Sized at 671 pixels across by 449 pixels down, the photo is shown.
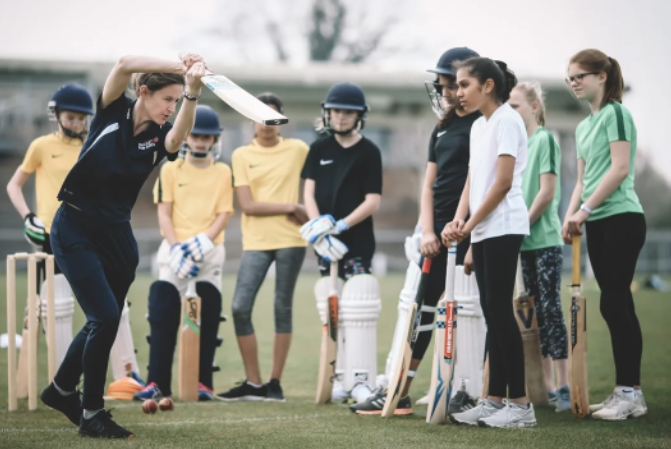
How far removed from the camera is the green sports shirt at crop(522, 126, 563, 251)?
4.63 metres

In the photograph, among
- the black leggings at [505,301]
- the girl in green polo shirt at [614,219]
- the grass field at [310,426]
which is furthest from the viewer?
the girl in green polo shirt at [614,219]

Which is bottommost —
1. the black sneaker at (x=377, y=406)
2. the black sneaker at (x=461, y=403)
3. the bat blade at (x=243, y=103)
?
the black sneaker at (x=377, y=406)

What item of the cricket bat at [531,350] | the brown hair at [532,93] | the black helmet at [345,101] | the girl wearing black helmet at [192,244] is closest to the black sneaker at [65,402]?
the girl wearing black helmet at [192,244]

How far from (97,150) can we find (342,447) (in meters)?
1.52

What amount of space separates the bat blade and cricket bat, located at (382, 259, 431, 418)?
1.29 metres

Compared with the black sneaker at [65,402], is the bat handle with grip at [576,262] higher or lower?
higher

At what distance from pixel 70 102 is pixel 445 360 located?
2.59 m

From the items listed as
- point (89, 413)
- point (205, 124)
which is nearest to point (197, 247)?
point (205, 124)

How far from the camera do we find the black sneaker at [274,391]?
4988 millimetres

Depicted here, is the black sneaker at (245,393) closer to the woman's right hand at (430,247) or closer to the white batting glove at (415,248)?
the white batting glove at (415,248)

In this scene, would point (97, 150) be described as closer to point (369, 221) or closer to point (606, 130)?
point (369, 221)

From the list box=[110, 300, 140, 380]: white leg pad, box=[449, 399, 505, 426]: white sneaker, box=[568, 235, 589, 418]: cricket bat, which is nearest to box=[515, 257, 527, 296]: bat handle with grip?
box=[568, 235, 589, 418]: cricket bat

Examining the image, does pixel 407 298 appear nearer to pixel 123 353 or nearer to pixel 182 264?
pixel 182 264

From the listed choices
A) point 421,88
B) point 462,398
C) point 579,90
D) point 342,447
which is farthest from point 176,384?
point 421,88
